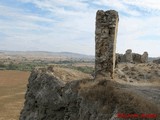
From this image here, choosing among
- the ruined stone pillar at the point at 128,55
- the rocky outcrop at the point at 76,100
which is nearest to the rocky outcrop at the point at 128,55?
the ruined stone pillar at the point at 128,55

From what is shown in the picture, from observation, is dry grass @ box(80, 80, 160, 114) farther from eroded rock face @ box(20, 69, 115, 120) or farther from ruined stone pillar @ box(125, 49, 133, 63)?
ruined stone pillar @ box(125, 49, 133, 63)

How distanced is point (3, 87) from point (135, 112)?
71221 millimetres

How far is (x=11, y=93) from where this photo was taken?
71.3 meters

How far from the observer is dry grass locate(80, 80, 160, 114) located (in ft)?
41.3

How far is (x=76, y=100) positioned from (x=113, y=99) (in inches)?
175

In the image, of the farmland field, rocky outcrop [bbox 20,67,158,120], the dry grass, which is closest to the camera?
the dry grass

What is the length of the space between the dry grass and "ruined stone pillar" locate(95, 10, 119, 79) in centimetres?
371

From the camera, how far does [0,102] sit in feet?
198

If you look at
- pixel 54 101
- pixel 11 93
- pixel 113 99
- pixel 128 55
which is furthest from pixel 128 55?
pixel 11 93

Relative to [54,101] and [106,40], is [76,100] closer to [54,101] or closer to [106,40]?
[54,101]

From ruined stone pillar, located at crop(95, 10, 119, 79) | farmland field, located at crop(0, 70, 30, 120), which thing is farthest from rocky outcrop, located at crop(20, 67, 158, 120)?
farmland field, located at crop(0, 70, 30, 120)

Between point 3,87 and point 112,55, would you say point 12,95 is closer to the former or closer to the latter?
point 3,87

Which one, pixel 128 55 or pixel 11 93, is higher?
pixel 128 55

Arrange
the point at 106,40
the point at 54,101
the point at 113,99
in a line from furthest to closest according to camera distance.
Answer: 1. the point at 106,40
2. the point at 54,101
3. the point at 113,99
